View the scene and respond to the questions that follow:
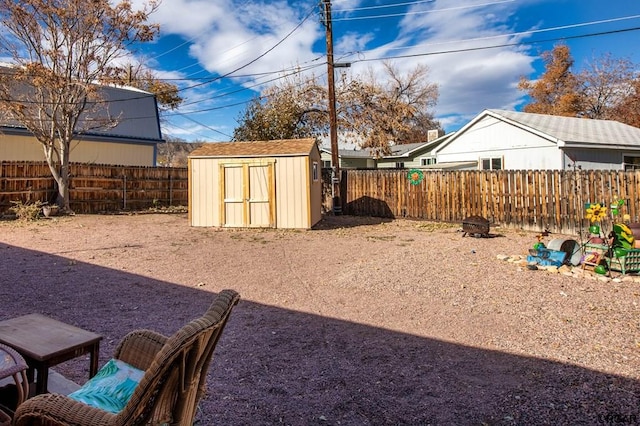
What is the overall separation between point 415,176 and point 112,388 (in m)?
13.2

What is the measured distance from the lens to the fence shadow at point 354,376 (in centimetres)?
280

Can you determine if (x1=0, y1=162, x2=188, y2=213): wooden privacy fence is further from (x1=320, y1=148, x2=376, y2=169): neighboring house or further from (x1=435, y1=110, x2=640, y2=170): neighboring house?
(x1=320, y1=148, x2=376, y2=169): neighboring house

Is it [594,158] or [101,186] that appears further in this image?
[101,186]

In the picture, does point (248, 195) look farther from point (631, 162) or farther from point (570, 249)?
point (631, 162)

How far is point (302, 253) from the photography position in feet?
29.3

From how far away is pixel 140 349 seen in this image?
2.38m

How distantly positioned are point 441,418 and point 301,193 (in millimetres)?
9900

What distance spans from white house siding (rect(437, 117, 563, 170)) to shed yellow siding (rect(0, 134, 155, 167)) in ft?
51.5

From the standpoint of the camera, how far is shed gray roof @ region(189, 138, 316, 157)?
40.7ft

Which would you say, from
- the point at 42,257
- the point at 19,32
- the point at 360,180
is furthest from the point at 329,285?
the point at 19,32

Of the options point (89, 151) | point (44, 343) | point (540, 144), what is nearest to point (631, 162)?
point (540, 144)

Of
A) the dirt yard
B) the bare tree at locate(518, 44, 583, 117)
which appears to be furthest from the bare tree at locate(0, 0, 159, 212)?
the bare tree at locate(518, 44, 583, 117)

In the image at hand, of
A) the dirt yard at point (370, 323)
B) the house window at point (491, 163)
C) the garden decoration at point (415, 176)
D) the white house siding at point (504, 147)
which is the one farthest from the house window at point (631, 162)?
the dirt yard at point (370, 323)

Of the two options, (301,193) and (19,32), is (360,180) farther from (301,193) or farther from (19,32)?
(19,32)
